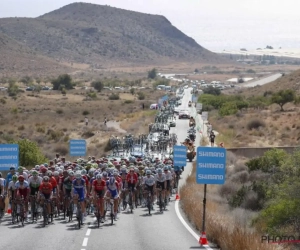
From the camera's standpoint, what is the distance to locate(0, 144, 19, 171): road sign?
82.2 feet

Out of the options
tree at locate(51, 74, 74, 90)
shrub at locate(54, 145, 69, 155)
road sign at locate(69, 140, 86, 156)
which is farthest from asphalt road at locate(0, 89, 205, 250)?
tree at locate(51, 74, 74, 90)

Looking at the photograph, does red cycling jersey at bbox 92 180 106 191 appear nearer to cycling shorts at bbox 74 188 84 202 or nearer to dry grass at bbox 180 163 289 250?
cycling shorts at bbox 74 188 84 202

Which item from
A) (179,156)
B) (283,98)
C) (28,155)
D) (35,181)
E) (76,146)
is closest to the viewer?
(35,181)

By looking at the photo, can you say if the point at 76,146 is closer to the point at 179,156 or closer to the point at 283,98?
the point at 179,156

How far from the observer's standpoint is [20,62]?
17712cm

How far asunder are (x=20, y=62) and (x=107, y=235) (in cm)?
16222

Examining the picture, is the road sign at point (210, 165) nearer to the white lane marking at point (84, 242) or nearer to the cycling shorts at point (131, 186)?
the white lane marking at point (84, 242)

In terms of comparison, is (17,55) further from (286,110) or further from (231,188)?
(231,188)

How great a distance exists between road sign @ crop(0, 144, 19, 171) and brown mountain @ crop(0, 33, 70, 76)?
484ft

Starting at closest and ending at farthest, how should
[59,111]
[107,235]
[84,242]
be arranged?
[84,242]
[107,235]
[59,111]

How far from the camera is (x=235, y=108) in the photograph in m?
87.8

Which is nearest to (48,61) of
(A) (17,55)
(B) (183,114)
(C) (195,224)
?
(A) (17,55)

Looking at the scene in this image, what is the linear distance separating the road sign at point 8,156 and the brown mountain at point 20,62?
147 metres

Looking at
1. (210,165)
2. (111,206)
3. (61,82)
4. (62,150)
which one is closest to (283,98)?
(62,150)
